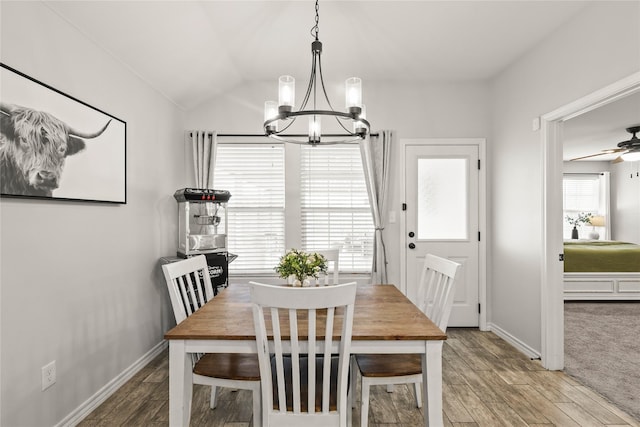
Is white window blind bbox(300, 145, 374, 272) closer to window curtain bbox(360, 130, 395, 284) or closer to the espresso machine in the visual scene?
window curtain bbox(360, 130, 395, 284)

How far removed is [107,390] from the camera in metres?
2.50

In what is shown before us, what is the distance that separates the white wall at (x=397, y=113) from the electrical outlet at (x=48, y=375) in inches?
105

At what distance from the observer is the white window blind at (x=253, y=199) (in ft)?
13.1

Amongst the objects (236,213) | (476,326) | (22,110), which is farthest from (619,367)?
(22,110)

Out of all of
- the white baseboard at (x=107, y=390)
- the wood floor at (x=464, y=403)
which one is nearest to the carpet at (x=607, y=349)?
the wood floor at (x=464, y=403)

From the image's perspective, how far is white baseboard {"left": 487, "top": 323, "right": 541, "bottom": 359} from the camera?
10.2ft

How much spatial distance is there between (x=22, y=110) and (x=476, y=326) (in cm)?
429

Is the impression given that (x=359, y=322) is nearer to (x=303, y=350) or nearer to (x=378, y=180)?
(x=303, y=350)

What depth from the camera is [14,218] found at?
177 centimetres

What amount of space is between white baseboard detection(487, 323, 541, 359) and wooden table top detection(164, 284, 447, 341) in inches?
66.3

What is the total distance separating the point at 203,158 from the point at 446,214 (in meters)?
2.76

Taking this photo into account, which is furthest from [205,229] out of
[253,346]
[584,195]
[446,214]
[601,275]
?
[584,195]

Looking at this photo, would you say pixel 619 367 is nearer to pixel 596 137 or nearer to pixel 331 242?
pixel 331 242

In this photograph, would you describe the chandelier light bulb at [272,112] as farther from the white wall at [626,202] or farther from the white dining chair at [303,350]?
the white wall at [626,202]
